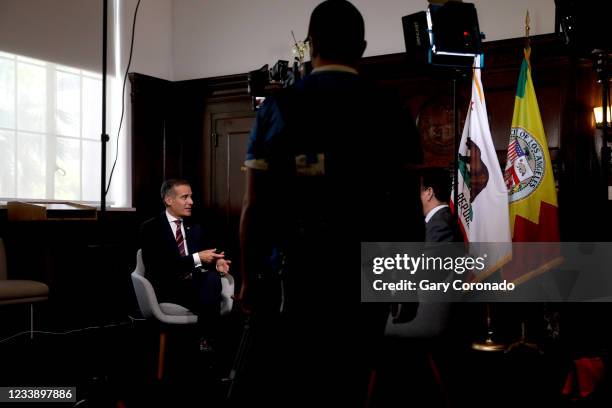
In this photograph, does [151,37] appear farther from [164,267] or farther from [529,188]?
[529,188]

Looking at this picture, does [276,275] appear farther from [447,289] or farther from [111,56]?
[111,56]

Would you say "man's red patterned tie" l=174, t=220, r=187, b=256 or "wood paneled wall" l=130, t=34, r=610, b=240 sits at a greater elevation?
"wood paneled wall" l=130, t=34, r=610, b=240

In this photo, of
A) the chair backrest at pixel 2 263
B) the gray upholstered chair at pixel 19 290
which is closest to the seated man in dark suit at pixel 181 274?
the gray upholstered chair at pixel 19 290

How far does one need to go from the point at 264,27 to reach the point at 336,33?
4311mm

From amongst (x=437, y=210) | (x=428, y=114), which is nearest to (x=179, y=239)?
(x=437, y=210)

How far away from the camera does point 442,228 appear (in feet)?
10.9

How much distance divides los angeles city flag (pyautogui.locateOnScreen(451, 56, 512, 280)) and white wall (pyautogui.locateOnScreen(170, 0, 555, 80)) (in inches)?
30.4

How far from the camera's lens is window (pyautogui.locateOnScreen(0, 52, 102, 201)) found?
475 cm

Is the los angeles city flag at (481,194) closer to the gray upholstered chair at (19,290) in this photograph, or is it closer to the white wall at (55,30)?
the gray upholstered chair at (19,290)

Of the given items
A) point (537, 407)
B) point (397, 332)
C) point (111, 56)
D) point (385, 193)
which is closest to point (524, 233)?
point (537, 407)

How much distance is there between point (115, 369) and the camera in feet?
12.5

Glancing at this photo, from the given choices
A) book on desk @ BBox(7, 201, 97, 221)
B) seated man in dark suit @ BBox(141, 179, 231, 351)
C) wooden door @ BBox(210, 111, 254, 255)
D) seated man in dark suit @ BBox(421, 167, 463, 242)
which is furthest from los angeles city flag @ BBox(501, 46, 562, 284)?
book on desk @ BBox(7, 201, 97, 221)

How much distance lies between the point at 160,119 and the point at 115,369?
290 centimetres

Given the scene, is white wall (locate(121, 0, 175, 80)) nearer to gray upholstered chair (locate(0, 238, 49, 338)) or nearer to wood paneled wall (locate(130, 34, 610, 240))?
wood paneled wall (locate(130, 34, 610, 240))
